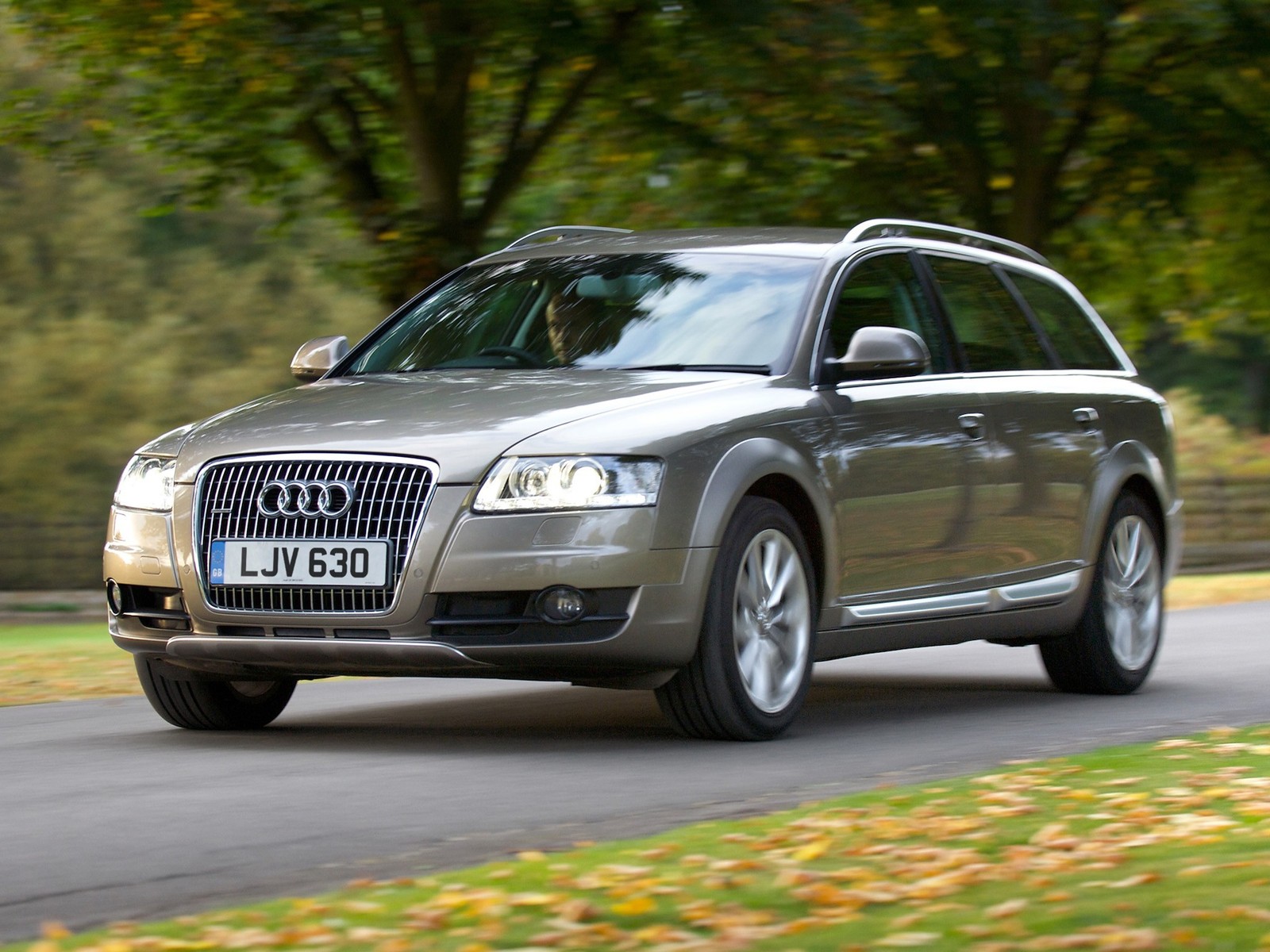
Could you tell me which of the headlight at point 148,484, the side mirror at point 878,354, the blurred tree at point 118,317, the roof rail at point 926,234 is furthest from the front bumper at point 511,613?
the blurred tree at point 118,317

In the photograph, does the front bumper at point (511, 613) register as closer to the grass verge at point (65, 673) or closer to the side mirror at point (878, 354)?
the side mirror at point (878, 354)

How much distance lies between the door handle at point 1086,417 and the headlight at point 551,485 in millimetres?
3315

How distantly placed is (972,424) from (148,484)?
10.6 feet

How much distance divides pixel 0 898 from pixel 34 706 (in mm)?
5300

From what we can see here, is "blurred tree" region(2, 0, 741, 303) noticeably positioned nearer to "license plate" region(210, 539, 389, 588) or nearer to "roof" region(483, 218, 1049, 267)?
"roof" region(483, 218, 1049, 267)

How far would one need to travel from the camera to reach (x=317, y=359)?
366 inches

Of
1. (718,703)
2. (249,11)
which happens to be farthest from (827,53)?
(718,703)

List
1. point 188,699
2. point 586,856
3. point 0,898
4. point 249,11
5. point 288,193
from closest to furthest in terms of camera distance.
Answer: point 0,898 < point 586,856 < point 188,699 < point 249,11 < point 288,193

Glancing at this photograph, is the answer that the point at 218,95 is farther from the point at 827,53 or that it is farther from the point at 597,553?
the point at 597,553

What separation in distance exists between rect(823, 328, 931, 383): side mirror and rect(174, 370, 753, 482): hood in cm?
46

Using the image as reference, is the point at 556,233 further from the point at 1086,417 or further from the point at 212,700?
the point at 212,700

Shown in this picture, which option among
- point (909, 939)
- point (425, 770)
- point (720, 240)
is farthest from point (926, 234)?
point (909, 939)

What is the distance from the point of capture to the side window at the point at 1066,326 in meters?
10.5

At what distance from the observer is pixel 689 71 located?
16.1 m
